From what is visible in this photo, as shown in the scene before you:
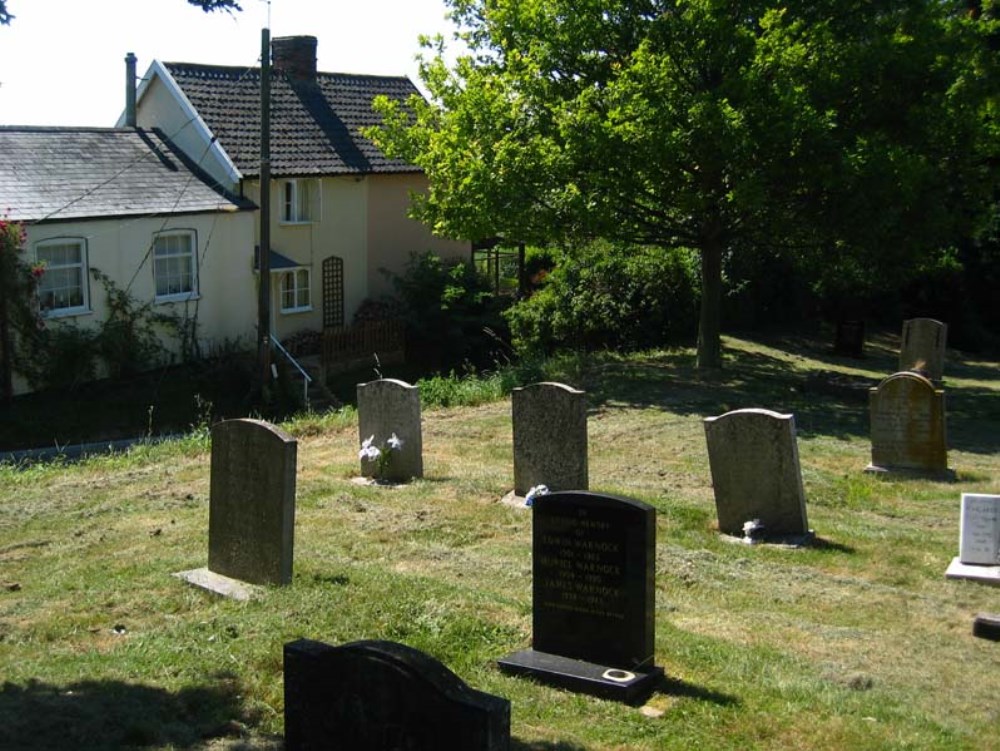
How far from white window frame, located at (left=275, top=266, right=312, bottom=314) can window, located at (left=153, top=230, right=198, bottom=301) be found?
3.12 m

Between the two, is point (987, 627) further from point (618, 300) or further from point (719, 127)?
point (618, 300)

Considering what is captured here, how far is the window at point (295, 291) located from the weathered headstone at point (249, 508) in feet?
78.8

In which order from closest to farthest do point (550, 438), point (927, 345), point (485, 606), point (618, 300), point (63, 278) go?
1. point (485, 606)
2. point (550, 438)
3. point (927, 345)
4. point (618, 300)
5. point (63, 278)

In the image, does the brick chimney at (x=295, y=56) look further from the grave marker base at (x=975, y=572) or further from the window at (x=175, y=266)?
the grave marker base at (x=975, y=572)

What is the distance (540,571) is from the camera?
312 inches

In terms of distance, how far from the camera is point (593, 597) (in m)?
7.72

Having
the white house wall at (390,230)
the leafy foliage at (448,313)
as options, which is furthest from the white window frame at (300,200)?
the leafy foliage at (448,313)

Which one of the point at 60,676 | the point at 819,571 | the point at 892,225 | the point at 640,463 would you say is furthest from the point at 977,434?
the point at 60,676

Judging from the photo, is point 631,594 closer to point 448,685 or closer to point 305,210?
point 448,685

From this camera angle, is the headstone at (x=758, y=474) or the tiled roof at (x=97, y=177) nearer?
the headstone at (x=758, y=474)

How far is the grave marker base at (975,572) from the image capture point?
393 inches

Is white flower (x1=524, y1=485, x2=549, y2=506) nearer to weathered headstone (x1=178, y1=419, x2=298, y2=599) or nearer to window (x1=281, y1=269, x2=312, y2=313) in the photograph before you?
weathered headstone (x1=178, y1=419, x2=298, y2=599)

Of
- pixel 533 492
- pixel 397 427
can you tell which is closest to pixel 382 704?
pixel 533 492

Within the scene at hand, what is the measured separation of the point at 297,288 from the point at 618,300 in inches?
432
